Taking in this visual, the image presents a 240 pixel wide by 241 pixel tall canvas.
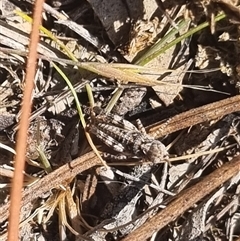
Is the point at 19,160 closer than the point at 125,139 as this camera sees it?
Yes

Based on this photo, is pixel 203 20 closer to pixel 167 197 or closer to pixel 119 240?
pixel 167 197

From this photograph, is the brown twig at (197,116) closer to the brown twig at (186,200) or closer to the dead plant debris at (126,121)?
the dead plant debris at (126,121)

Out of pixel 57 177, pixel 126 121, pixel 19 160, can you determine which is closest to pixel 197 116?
pixel 126 121

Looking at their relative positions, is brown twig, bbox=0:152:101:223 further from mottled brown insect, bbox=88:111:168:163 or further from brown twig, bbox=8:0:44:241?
brown twig, bbox=8:0:44:241

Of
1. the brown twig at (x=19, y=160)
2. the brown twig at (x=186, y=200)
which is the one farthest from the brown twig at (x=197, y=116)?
the brown twig at (x=19, y=160)

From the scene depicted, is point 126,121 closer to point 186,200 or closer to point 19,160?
point 186,200

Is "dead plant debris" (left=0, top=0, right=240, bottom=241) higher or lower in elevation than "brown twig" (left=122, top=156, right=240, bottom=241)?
higher

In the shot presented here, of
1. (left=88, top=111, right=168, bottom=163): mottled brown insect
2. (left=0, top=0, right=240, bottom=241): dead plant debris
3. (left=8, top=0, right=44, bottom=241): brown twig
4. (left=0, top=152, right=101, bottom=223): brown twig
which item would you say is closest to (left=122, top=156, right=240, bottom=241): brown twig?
(left=0, top=0, right=240, bottom=241): dead plant debris

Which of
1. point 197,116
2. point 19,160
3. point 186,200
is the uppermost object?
point 19,160
